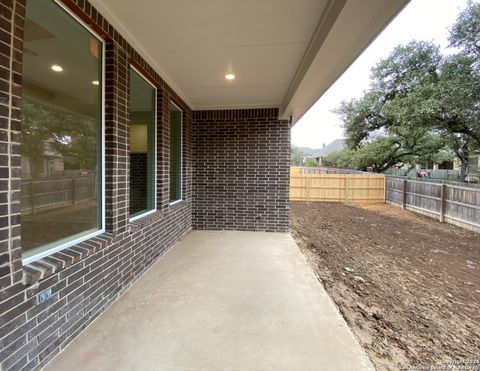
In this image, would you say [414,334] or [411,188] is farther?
[411,188]

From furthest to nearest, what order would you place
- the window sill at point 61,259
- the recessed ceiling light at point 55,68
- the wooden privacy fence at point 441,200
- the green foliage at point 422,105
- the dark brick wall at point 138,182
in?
the green foliage at point 422,105, the wooden privacy fence at point 441,200, the dark brick wall at point 138,182, the recessed ceiling light at point 55,68, the window sill at point 61,259

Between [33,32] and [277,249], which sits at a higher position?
[33,32]

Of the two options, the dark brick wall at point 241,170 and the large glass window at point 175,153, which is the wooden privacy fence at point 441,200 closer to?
the dark brick wall at point 241,170

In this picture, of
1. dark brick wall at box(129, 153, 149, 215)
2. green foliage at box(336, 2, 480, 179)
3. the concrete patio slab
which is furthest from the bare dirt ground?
green foliage at box(336, 2, 480, 179)

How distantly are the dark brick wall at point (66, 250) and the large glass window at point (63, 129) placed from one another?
0.12m

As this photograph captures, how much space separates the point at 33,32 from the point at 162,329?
8.70ft

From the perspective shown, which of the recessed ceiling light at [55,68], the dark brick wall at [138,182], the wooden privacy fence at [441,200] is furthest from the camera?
the wooden privacy fence at [441,200]

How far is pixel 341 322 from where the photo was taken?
2.21m

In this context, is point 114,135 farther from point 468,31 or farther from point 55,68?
point 468,31

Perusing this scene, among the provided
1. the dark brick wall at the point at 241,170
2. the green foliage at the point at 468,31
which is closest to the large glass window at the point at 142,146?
the dark brick wall at the point at 241,170

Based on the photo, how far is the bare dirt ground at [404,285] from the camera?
2.07m

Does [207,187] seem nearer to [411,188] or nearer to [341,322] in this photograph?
[341,322]

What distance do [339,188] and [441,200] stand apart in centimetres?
407

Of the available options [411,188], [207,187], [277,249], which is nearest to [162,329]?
[277,249]
